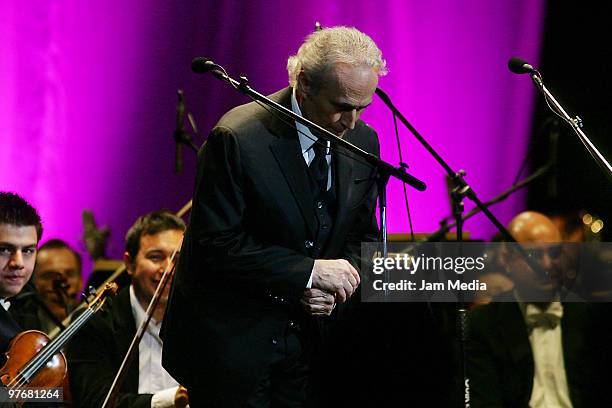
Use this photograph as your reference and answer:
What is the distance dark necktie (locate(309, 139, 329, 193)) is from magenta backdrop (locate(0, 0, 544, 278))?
2894 mm

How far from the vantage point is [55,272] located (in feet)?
16.2

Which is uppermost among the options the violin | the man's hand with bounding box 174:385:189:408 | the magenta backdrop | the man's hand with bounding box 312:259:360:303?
the magenta backdrop

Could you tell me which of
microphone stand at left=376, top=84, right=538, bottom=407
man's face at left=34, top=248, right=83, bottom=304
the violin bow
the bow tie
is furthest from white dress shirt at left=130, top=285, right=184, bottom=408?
the bow tie

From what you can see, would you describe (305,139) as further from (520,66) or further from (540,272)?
(540,272)

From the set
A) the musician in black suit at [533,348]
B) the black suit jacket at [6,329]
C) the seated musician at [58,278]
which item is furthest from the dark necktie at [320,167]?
the seated musician at [58,278]

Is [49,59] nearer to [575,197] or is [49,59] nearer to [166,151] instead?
[166,151]

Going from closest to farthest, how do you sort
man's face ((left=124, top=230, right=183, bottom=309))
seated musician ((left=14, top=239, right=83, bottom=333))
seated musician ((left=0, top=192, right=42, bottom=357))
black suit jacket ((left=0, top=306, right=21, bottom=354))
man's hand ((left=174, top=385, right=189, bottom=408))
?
1. black suit jacket ((left=0, top=306, right=21, bottom=354))
2. seated musician ((left=0, top=192, right=42, bottom=357))
3. man's hand ((left=174, top=385, right=189, bottom=408))
4. man's face ((left=124, top=230, right=183, bottom=309))
5. seated musician ((left=14, top=239, right=83, bottom=333))

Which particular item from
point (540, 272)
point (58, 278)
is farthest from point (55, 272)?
point (540, 272)

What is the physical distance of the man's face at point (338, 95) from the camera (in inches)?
97.7

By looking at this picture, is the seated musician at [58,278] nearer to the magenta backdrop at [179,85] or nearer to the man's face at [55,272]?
the man's face at [55,272]

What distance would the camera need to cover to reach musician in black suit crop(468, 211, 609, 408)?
12.5 feet

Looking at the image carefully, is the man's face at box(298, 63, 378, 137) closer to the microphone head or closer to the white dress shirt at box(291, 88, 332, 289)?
the white dress shirt at box(291, 88, 332, 289)

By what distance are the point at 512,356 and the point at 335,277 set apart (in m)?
1.70

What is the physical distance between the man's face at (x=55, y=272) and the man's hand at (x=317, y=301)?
2.76 metres
